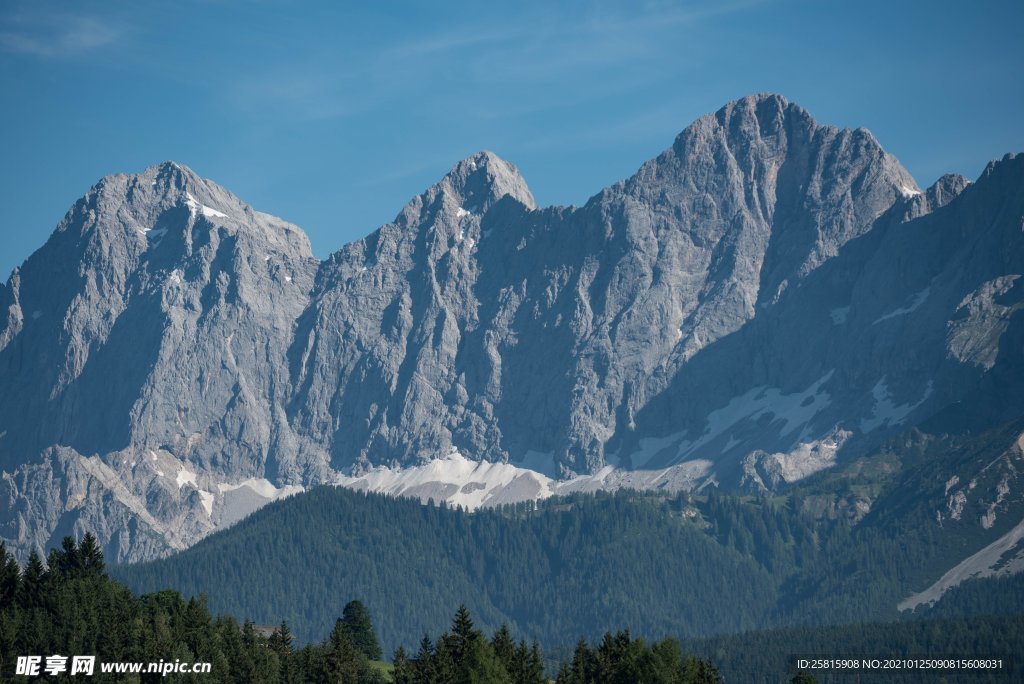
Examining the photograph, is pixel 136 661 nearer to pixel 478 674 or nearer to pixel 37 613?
pixel 37 613

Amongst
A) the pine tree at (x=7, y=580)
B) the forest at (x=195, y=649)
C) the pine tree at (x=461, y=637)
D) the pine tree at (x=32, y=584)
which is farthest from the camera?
the pine tree at (x=7, y=580)

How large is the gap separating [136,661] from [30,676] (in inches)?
429

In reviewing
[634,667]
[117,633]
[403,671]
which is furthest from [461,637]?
[117,633]

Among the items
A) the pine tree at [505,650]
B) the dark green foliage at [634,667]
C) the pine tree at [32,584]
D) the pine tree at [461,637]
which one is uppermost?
the pine tree at [32,584]

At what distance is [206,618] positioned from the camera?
632 feet

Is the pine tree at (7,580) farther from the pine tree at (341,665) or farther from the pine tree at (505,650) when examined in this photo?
the pine tree at (505,650)

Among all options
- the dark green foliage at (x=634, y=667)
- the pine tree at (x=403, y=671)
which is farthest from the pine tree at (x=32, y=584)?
the dark green foliage at (x=634, y=667)

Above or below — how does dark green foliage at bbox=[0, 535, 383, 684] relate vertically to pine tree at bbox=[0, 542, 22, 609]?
below

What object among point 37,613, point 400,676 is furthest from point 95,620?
point 400,676

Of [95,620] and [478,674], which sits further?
[95,620]

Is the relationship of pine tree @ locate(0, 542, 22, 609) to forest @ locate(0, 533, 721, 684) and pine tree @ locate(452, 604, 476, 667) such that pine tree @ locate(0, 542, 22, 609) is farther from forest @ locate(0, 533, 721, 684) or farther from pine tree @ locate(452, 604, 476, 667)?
pine tree @ locate(452, 604, 476, 667)

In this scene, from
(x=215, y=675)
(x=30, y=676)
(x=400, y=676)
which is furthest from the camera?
(x=400, y=676)

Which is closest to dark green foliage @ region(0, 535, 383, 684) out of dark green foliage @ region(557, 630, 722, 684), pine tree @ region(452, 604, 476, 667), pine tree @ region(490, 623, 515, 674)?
pine tree @ region(452, 604, 476, 667)

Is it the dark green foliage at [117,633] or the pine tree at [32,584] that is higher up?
the pine tree at [32,584]
